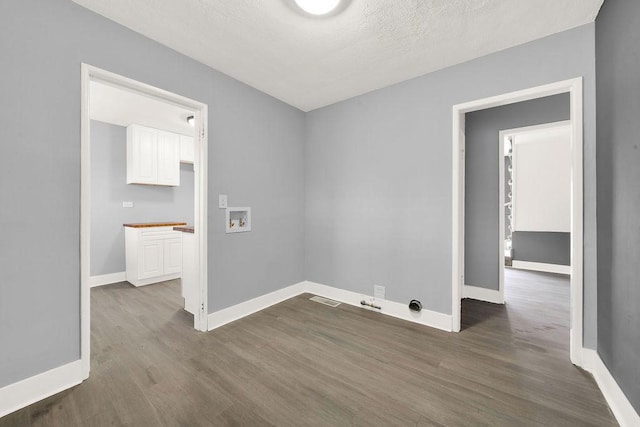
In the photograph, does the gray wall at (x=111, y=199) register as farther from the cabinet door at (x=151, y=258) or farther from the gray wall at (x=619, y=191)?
the gray wall at (x=619, y=191)

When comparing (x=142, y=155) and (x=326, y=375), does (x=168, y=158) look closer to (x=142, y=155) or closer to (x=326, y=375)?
(x=142, y=155)

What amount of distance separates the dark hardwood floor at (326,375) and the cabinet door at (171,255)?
1.35 meters

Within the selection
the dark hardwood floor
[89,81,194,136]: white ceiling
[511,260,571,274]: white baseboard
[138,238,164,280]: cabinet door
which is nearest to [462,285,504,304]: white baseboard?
the dark hardwood floor

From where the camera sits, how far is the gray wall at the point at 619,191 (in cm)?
133

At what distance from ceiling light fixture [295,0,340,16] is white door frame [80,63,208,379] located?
1.34 m

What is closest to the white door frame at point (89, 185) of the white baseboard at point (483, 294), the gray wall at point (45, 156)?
the gray wall at point (45, 156)

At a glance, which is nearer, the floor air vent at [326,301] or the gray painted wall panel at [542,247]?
the floor air vent at [326,301]

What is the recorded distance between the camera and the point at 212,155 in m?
2.55

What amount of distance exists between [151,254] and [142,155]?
5.60 ft

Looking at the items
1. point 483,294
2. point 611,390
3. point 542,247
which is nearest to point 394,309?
point 483,294

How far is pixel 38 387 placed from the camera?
1583mm

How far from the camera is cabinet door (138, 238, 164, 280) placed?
389 centimetres

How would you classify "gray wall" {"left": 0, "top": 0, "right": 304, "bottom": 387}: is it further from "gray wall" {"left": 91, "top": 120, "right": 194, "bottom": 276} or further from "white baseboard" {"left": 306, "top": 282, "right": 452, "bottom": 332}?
"gray wall" {"left": 91, "top": 120, "right": 194, "bottom": 276}

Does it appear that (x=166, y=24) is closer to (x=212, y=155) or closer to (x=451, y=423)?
(x=212, y=155)
